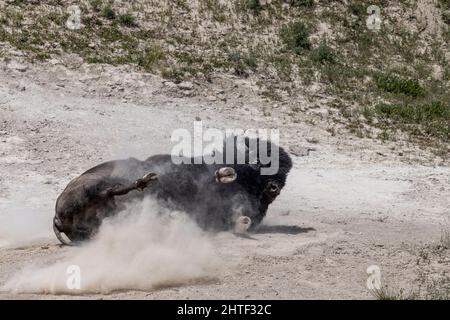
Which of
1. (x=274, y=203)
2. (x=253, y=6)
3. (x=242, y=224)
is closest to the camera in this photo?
(x=242, y=224)

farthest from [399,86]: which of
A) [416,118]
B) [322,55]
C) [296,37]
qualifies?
[296,37]

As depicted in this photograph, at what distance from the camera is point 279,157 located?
379 inches

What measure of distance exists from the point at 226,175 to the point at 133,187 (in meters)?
1.22

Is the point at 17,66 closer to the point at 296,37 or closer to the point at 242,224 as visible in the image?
the point at 296,37

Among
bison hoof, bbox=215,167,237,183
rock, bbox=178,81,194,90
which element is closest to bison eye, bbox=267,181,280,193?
Result: bison hoof, bbox=215,167,237,183

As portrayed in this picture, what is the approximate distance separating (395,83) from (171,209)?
456 inches

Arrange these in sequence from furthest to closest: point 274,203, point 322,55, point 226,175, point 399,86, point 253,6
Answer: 1. point 253,6
2. point 322,55
3. point 399,86
4. point 274,203
5. point 226,175

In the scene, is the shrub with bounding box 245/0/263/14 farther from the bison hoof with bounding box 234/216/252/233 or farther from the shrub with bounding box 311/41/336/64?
the bison hoof with bounding box 234/216/252/233

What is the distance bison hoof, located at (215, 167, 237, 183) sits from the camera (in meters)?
8.99

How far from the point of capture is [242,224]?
9344 mm
